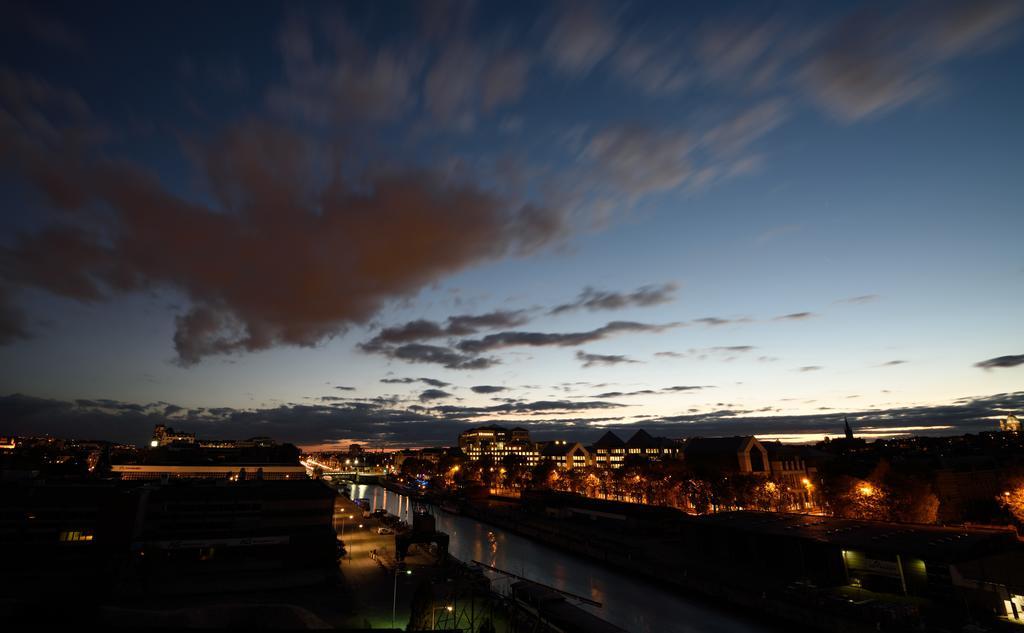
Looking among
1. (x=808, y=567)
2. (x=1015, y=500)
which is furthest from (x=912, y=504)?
(x=808, y=567)

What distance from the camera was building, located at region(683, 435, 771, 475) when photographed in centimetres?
11706

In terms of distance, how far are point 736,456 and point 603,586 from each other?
8080cm

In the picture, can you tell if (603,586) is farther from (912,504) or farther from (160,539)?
(912,504)

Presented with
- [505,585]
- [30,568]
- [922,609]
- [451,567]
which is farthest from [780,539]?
[30,568]

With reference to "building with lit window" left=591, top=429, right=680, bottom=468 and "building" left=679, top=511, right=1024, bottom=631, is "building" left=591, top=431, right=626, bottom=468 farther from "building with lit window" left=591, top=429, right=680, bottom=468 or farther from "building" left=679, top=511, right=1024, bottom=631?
"building" left=679, top=511, right=1024, bottom=631

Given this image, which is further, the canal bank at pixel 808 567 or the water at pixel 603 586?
the water at pixel 603 586

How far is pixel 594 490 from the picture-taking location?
12081 cm

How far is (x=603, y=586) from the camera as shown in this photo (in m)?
51.3

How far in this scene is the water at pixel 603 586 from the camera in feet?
130

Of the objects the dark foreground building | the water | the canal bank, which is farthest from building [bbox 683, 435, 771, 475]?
the dark foreground building

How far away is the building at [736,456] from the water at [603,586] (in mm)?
55756

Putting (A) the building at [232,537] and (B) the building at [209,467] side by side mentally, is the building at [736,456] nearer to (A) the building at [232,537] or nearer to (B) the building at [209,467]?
(B) the building at [209,467]

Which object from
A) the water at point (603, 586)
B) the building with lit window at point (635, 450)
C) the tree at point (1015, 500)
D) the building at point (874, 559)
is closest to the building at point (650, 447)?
the building with lit window at point (635, 450)

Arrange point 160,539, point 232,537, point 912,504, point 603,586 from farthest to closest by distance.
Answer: point 912,504
point 603,586
point 232,537
point 160,539
